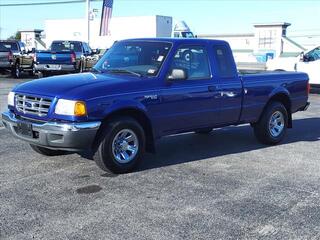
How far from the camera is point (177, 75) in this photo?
22.8ft

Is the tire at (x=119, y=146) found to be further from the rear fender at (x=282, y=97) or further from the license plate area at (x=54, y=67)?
the license plate area at (x=54, y=67)

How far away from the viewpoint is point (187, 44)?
24.5 feet

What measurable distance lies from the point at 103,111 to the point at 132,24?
41110 millimetres

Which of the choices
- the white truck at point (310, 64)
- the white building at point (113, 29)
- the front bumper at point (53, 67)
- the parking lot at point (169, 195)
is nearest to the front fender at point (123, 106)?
the parking lot at point (169, 195)

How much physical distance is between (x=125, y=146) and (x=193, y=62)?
1.78 meters

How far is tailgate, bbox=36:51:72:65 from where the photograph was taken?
2156cm

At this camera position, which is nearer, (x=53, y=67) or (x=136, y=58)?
(x=136, y=58)

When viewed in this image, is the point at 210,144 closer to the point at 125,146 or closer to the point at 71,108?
the point at 125,146

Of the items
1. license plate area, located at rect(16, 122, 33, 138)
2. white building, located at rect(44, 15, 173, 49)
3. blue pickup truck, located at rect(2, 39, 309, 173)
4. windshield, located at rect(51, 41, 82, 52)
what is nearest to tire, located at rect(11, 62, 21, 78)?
windshield, located at rect(51, 41, 82, 52)

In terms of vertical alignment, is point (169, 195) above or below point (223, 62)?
below

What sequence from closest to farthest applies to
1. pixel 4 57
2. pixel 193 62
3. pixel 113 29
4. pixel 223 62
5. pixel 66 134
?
pixel 66 134 < pixel 193 62 < pixel 223 62 < pixel 4 57 < pixel 113 29

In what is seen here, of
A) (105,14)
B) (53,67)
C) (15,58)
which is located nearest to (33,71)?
(15,58)

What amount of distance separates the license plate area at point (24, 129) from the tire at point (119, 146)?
0.87m

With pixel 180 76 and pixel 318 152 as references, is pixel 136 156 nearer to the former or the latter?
pixel 180 76
